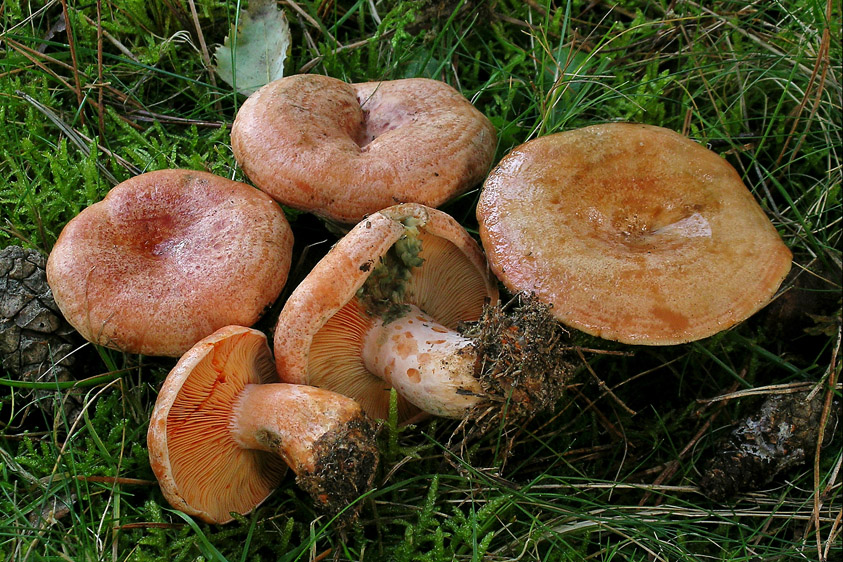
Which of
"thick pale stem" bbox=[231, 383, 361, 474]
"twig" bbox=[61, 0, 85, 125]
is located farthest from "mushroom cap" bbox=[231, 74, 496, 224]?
"twig" bbox=[61, 0, 85, 125]

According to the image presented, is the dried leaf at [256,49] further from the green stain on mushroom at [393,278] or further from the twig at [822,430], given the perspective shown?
the twig at [822,430]

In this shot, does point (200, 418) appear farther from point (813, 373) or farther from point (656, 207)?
point (813, 373)

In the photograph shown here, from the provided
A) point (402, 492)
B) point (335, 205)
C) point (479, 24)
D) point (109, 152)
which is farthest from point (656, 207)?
point (109, 152)

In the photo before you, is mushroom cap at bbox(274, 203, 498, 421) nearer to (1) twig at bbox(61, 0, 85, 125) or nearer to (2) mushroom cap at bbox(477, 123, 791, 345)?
(2) mushroom cap at bbox(477, 123, 791, 345)

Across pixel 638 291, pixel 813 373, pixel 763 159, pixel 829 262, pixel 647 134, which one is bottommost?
pixel 813 373

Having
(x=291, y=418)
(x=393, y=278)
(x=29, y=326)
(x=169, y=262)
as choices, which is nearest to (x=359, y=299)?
(x=393, y=278)
